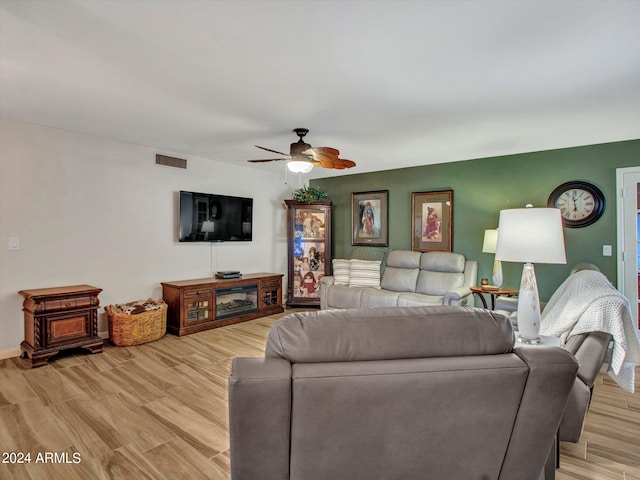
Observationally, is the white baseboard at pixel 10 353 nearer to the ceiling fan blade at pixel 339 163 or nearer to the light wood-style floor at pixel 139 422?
the light wood-style floor at pixel 139 422

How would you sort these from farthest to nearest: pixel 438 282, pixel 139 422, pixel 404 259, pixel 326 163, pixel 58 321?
pixel 404 259 < pixel 438 282 < pixel 326 163 < pixel 58 321 < pixel 139 422

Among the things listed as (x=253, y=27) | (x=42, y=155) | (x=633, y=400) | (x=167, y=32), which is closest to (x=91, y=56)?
(x=167, y=32)

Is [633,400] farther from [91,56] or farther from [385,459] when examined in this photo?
[91,56]

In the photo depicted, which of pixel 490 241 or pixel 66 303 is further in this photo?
pixel 490 241

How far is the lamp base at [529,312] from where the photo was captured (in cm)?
188

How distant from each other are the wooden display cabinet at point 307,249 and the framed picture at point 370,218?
0.54 m

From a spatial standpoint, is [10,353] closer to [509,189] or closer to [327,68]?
[327,68]

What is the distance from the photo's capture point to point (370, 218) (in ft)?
19.3

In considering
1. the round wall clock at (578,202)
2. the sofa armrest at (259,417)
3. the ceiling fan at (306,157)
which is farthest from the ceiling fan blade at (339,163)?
the sofa armrest at (259,417)

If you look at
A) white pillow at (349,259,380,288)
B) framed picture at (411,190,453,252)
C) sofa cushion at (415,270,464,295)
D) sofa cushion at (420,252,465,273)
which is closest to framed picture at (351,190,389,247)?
framed picture at (411,190,453,252)

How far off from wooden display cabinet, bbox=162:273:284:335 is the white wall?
0.41m

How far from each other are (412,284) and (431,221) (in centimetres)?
104

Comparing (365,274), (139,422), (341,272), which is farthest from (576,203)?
(139,422)

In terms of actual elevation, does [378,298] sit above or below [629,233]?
below
